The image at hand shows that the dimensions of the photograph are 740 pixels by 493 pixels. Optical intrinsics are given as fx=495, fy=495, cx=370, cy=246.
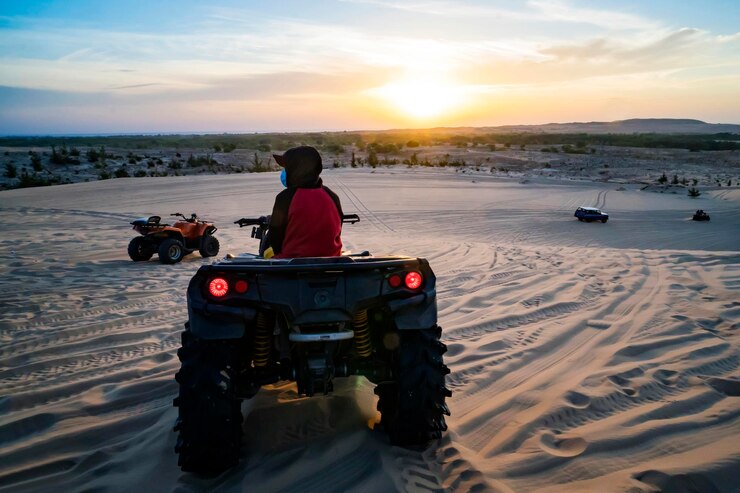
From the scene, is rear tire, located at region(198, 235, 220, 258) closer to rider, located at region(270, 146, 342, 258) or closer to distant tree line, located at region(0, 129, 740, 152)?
rider, located at region(270, 146, 342, 258)

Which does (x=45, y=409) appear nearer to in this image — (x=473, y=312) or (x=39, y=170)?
(x=473, y=312)

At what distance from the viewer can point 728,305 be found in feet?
19.5

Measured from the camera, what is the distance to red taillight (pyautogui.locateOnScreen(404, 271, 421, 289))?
297 centimetres

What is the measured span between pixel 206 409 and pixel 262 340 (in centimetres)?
51

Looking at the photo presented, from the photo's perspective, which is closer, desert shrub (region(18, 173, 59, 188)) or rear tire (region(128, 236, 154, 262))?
rear tire (region(128, 236, 154, 262))

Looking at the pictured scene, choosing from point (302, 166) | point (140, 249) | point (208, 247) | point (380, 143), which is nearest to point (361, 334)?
point (302, 166)

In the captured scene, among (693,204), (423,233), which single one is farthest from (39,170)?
(693,204)

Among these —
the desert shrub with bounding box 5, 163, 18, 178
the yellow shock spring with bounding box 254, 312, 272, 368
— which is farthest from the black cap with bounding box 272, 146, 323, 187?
the desert shrub with bounding box 5, 163, 18, 178

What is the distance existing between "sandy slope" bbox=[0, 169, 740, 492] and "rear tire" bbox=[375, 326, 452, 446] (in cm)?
18

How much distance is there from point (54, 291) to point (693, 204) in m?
24.0

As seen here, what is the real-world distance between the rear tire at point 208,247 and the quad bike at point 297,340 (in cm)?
706

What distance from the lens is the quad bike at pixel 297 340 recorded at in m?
2.78

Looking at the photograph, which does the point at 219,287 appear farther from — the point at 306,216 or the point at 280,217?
the point at 280,217

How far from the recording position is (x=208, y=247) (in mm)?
9844
